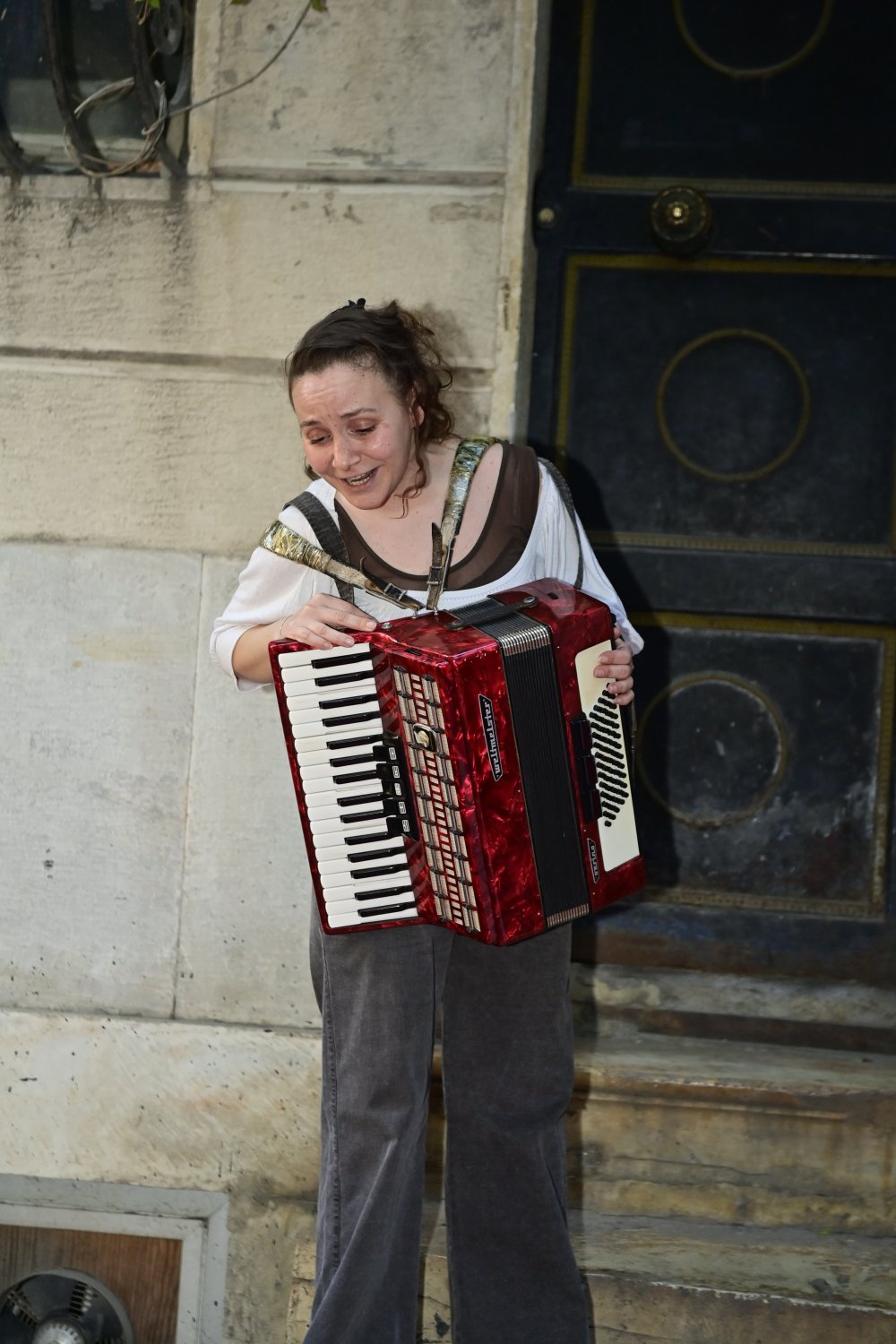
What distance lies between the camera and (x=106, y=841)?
324 centimetres

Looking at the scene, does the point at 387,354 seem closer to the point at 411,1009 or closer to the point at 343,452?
the point at 343,452

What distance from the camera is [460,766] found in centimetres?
201

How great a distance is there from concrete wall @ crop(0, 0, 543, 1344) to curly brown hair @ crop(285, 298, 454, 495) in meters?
0.82

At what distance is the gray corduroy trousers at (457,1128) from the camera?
2.14 metres

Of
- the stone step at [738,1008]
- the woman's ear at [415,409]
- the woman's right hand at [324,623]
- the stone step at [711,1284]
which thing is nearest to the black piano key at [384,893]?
the woman's right hand at [324,623]

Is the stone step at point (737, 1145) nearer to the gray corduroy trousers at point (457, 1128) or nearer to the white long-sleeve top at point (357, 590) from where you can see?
the gray corduroy trousers at point (457, 1128)

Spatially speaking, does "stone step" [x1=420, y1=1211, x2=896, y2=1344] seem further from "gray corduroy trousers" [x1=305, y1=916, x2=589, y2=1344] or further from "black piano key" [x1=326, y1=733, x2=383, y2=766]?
"black piano key" [x1=326, y1=733, x2=383, y2=766]

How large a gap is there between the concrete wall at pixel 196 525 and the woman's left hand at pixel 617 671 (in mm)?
1109

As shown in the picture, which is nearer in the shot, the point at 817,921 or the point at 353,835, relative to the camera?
the point at 353,835

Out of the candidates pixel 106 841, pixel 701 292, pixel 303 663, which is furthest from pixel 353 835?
pixel 701 292

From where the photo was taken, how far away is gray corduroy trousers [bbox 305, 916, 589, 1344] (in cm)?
214

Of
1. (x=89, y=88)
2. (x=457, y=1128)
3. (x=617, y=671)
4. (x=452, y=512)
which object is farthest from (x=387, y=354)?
(x=89, y=88)

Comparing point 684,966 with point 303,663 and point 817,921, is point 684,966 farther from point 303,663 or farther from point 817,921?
point 303,663

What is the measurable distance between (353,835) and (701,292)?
201 cm
